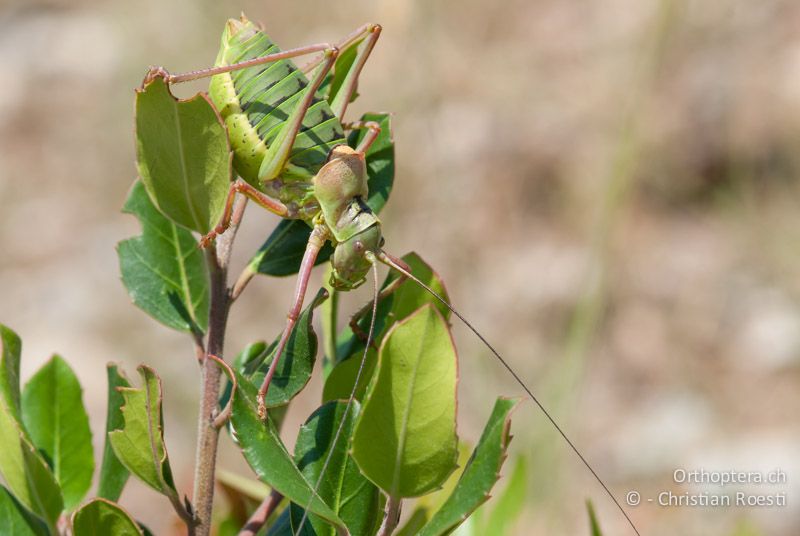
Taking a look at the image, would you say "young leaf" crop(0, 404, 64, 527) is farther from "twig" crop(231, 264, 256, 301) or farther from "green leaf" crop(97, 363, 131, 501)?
"twig" crop(231, 264, 256, 301)

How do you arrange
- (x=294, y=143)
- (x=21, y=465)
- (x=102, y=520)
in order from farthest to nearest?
(x=294, y=143), (x=21, y=465), (x=102, y=520)

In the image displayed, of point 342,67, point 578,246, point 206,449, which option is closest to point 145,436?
point 206,449

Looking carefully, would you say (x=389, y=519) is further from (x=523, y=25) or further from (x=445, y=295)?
(x=523, y=25)

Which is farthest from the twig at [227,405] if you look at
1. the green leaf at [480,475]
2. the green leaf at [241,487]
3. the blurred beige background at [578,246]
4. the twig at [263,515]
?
the blurred beige background at [578,246]

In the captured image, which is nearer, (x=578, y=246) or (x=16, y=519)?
(x=16, y=519)

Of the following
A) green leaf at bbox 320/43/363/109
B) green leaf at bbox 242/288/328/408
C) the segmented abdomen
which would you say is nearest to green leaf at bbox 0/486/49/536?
green leaf at bbox 242/288/328/408

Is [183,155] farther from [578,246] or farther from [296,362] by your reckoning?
[578,246]

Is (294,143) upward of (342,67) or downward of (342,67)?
downward
